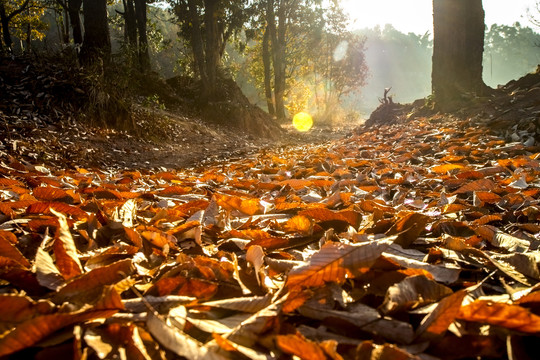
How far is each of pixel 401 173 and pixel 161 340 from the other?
207 cm

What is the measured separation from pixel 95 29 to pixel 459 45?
20.1 feet

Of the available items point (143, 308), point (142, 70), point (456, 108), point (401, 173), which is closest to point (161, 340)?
point (143, 308)

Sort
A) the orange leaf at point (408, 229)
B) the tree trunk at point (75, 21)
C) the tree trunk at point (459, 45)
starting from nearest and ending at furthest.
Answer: the orange leaf at point (408, 229), the tree trunk at point (459, 45), the tree trunk at point (75, 21)

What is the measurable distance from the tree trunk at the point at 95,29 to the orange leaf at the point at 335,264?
243 inches

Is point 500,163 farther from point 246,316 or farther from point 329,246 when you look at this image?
point 246,316


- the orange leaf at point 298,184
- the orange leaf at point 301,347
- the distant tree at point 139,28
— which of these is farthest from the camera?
the distant tree at point 139,28

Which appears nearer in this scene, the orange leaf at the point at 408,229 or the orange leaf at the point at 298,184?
the orange leaf at the point at 408,229

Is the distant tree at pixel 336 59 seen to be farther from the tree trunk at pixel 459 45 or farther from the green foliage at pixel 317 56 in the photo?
the tree trunk at pixel 459 45

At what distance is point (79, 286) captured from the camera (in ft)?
2.16

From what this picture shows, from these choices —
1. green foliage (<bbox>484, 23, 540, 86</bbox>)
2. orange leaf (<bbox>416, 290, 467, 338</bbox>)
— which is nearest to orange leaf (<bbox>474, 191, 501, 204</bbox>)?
orange leaf (<bbox>416, 290, 467, 338</bbox>)

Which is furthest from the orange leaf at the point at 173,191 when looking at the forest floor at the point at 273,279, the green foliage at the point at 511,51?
the green foliage at the point at 511,51

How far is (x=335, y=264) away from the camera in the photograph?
0.69 m

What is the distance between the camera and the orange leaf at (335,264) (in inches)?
26.4

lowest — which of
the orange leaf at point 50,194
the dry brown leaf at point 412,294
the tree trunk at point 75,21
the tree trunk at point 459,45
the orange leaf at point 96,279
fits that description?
the dry brown leaf at point 412,294
